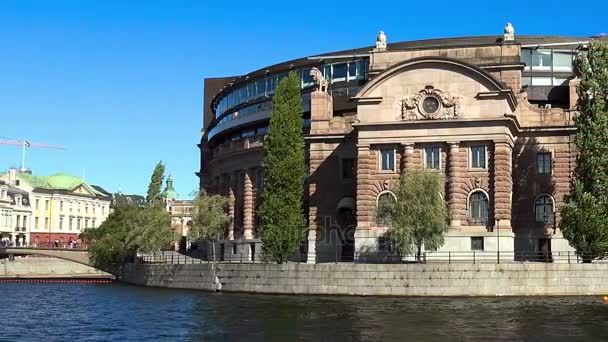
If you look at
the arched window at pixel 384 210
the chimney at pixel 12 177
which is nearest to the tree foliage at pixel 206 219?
the arched window at pixel 384 210

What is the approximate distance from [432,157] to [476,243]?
8.65 meters

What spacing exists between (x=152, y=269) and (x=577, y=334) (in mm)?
50805

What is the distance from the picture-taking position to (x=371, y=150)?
76875 millimetres

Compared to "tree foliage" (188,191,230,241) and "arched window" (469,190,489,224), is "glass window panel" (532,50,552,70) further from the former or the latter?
"tree foliage" (188,191,230,241)

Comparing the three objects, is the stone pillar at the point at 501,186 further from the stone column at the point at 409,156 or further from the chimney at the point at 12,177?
the chimney at the point at 12,177

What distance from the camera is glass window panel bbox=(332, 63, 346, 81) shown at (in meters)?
93.6

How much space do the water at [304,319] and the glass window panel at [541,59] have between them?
3215cm

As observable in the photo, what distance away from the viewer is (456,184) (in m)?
74.0

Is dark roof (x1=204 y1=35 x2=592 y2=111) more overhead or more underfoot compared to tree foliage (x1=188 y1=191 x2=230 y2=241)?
more overhead

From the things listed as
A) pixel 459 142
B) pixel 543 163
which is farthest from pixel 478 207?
pixel 543 163

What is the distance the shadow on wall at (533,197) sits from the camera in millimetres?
76188

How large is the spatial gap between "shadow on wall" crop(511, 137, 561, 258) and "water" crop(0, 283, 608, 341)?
49.4 ft

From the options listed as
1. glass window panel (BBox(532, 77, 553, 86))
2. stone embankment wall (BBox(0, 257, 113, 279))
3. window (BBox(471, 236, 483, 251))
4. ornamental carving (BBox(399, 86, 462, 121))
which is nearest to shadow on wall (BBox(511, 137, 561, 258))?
window (BBox(471, 236, 483, 251))

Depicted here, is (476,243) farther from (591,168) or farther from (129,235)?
(129,235)
